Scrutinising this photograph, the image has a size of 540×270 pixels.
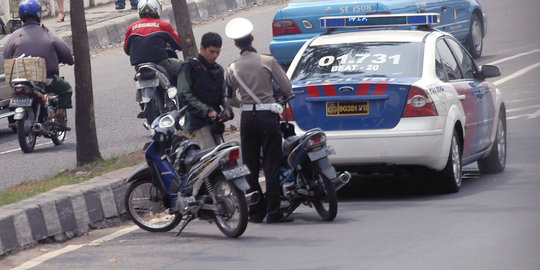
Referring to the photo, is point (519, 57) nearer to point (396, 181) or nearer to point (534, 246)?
point (396, 181)

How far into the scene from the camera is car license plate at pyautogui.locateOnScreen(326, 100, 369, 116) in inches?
399

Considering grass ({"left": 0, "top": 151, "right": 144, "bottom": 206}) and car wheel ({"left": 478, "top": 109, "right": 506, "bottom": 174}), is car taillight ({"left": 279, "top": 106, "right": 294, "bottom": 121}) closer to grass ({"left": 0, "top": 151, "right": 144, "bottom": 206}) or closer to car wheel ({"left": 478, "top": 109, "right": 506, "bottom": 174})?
grass ({"left": 0, "top": 151, "right": 144, "bottom": 206})

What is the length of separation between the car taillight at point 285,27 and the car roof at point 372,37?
233 inches

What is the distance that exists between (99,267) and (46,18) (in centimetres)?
1786

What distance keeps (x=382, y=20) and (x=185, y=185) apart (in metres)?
3.10

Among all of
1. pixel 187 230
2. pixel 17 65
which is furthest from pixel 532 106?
pixel 187 230

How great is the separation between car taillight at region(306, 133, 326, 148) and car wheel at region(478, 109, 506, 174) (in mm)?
2863

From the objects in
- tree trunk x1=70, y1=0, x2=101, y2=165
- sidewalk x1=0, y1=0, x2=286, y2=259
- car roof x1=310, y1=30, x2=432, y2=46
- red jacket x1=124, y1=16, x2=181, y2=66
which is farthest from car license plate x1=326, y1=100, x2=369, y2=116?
red jacket x1=124, y1=16, x2=181, y2=66

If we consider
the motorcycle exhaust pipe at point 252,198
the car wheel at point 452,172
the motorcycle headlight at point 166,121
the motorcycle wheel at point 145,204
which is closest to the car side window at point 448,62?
the car wheel at point 452,172

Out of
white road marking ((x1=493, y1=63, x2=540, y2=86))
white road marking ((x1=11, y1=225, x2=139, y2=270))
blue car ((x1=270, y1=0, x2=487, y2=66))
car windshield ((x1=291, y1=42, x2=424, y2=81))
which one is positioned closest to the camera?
white road marking ((x1=11, y1=225, x2=139, y2=270))

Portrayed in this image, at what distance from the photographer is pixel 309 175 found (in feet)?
31.8

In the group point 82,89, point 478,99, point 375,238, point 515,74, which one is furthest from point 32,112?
point 515,74

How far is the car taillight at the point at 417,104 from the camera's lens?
32.9 ft

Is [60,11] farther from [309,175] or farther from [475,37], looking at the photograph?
[309,175]
